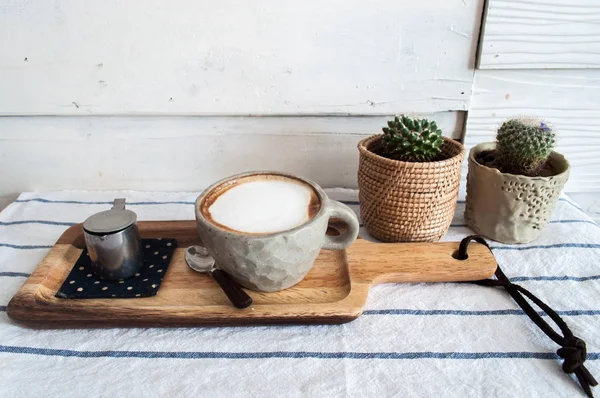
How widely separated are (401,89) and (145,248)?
17.4 inches

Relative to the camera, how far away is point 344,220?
48 cm

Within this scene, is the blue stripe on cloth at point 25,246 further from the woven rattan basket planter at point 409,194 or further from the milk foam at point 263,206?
the woven rattan basket planter at point 409,194

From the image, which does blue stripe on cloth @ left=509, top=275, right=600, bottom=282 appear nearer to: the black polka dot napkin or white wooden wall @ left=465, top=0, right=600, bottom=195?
white wooden wall @ left=465, top=0, right=600, bottom=195

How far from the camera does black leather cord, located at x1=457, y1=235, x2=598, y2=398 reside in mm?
381

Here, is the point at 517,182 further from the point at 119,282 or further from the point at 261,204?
the point at 119,282

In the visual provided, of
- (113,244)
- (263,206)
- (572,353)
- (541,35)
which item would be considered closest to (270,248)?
(263,206)

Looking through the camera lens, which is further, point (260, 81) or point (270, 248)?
point (260, 81)

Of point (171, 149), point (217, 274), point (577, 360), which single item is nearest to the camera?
point (577, 360)

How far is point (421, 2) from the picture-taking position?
2.02ft

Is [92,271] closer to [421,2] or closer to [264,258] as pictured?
[264,258]


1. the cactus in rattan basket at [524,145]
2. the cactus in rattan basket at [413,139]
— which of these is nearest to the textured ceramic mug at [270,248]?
the cactus in rattan basket at [413,139]

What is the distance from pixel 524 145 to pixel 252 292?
0.37 m

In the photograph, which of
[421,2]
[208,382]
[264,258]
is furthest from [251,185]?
[421,2]

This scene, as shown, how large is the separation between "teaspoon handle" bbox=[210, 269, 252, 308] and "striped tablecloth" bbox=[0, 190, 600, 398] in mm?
30
